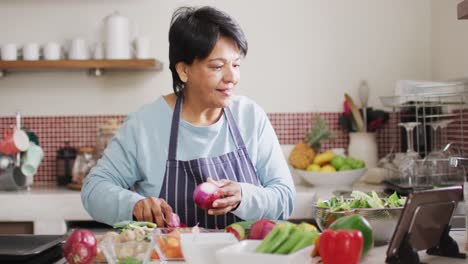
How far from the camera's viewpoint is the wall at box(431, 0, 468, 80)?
10.3ft

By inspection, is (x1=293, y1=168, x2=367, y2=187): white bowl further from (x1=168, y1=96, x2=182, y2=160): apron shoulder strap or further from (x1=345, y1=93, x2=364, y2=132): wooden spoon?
(x1=168, y1=96, x2=182, y2=160): apron shoulder strap

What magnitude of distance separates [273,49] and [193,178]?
5.71 feet

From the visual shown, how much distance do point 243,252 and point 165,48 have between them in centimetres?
263

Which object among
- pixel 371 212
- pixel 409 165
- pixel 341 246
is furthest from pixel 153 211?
pixel 409 165

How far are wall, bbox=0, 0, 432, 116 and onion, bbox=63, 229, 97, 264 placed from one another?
7.86ft

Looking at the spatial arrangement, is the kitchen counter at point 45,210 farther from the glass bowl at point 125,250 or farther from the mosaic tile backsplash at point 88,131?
the glass bowl at point 125,250

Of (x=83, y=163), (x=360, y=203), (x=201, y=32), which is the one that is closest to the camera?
(x=360, y=203)

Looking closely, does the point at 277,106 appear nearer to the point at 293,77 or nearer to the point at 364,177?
the point at 293,77

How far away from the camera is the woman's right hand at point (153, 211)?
180cm

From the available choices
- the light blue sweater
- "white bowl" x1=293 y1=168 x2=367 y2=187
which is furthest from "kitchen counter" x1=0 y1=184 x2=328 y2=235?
the light blue sweater

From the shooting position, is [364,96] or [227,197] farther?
[364,96]

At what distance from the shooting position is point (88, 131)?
12.3 feet

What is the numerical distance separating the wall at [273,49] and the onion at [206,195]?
1.93m

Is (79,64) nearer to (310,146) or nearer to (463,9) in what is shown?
(310,146)
